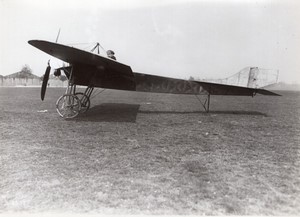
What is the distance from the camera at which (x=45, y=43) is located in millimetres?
7836

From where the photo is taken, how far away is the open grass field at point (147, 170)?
367 cm

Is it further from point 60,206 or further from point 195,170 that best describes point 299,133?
point 60,206

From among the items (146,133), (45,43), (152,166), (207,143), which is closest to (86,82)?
(45,43)

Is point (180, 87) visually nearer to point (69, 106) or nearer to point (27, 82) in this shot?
point (69, 106)

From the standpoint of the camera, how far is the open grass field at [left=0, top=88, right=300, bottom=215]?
12.0 ft

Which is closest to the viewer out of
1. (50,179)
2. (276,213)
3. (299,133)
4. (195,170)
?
(276,213)

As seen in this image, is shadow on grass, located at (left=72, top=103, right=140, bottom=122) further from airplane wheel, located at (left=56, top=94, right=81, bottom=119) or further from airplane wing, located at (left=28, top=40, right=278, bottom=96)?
airplane wing, located at (left=28, top=40, right=278, bottom=96)

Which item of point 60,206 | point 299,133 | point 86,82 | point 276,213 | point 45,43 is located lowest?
point 60,206

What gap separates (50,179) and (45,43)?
4819 millimetres

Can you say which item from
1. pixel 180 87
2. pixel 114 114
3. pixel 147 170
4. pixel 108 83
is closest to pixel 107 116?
pixel 114 114

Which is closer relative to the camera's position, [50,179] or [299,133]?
[50,179]

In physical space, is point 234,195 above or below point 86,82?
below

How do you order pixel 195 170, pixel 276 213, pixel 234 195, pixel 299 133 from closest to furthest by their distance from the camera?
pixel 276 213, pixel 234 195, pixel 195 170, pixel 299 133

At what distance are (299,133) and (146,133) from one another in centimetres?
473
